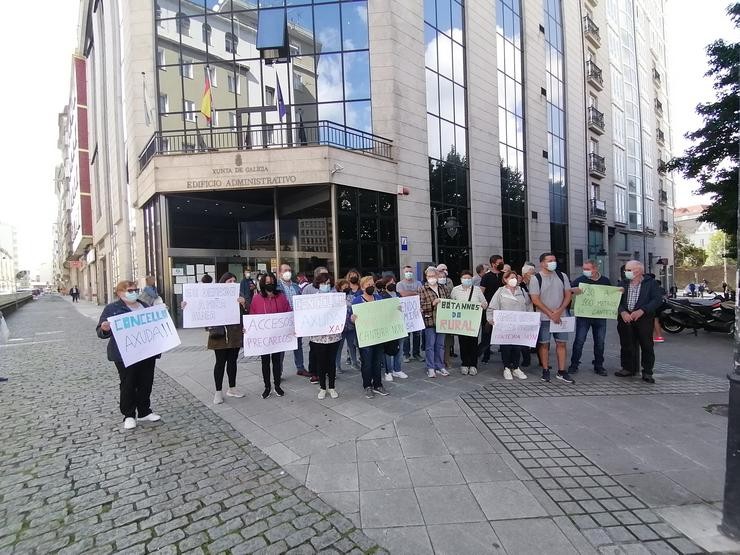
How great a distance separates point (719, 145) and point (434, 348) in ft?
43.9

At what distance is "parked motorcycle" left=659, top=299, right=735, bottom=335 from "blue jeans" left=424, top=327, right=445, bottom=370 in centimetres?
920

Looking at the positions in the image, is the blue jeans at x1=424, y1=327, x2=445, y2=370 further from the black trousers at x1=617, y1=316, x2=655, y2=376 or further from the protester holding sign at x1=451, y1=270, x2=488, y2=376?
the black trousers at x1=617, y1=316, x2=655, y2=376

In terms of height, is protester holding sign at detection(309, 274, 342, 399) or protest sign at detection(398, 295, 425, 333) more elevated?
protest sign at detection(398, 295, 425, 333)

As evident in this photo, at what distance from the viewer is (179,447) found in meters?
4.11

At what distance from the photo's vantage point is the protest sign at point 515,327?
6.25 metres

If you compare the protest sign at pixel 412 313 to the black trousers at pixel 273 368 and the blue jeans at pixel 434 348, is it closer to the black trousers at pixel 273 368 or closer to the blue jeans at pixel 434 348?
the blue jeans at pixel 434 348

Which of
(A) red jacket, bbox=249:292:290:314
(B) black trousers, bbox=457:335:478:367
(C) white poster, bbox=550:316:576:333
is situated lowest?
(B) black trousers, bbox=457:335:478:367

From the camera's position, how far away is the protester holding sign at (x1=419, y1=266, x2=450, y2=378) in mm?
6637

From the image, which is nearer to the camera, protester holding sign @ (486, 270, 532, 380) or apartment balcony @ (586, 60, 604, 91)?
protester holding sign @ (486, 270, 532, 380)

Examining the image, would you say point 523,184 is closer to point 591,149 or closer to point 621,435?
point 591,149

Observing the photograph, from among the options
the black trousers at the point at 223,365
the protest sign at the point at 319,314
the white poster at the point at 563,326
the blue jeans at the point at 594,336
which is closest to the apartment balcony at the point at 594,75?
the blue jeans at the point at 594,336

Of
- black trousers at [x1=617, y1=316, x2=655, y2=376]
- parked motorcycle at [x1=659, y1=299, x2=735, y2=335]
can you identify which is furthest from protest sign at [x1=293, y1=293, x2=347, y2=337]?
parked motorcycle at [x1=659, y1=299, x2=735, y2=335]

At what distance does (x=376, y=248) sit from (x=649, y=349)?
→ 10223 millimetres

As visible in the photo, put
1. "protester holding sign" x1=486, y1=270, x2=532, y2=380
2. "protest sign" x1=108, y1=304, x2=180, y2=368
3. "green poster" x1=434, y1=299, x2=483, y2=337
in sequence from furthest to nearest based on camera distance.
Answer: "green poster" x1=434, y1=299, x2=483, y2=337 < "protester holding sign" x1=486, y1=270, x2=532, y2=380 < "protest sign" x1=108, y1=304, x2=180, y2=368
